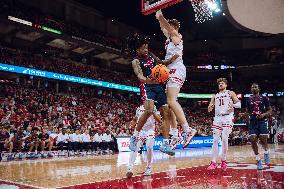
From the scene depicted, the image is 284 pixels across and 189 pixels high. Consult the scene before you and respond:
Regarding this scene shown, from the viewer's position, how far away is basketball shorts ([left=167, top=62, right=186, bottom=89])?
5.28m

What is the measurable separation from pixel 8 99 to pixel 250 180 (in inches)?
649

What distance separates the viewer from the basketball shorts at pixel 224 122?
25.7ft

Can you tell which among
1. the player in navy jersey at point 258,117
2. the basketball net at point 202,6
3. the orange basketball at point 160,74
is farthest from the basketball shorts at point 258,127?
the basketball net at point 202,6

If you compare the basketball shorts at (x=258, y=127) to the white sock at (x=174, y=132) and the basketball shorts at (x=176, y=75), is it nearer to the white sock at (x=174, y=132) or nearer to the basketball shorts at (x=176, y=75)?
the white sock at (x=174, y=132)

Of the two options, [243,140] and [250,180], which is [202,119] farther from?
[250,180]

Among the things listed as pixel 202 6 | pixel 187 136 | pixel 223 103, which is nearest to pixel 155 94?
pixel 187 136

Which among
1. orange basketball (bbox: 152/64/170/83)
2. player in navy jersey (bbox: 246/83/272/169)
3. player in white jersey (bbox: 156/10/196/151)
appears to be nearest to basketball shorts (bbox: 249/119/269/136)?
player in navy jersey (bbox: 246/83/272/169)

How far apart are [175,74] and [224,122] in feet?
10.5

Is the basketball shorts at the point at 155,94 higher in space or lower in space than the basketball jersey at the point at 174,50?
lower

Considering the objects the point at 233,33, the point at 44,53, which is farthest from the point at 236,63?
the point at 44,53

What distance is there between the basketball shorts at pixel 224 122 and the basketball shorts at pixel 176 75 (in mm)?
3037

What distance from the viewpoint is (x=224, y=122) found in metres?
7.91

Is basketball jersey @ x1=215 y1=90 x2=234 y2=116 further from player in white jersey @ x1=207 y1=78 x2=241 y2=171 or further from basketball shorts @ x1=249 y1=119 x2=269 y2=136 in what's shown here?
basketball shorts @ x1=249 y1=119 x2=269 y2=136

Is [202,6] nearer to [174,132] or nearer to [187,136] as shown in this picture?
[174,132]
